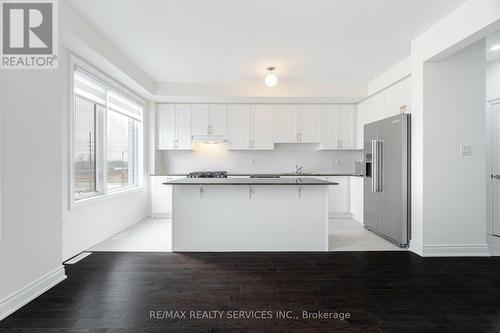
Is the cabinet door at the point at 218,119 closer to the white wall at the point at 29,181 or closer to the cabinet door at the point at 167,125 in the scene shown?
the cabinet door at the point at 167,125

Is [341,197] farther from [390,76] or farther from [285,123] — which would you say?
[390,76]

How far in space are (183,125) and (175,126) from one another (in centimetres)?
18

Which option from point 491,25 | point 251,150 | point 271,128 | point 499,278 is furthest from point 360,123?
point 499,278

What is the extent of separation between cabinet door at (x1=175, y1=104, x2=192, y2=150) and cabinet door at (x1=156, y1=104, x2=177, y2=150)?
4.4 inches

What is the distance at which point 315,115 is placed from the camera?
20.0 feet

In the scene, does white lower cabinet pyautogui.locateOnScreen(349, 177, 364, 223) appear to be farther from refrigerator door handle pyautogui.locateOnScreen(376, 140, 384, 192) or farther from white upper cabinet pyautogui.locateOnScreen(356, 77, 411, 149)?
refrigerator door handle pyautogui.locateOnScreen(376, 140, 384, 192)

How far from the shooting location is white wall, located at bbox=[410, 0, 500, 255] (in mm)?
2773

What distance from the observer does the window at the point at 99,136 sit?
3.69 metres

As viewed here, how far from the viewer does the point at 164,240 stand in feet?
13.7

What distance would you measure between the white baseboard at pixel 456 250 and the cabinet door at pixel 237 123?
384 cm

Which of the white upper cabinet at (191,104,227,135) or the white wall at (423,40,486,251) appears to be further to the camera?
the white upper cabinet at (191,104,227,135)

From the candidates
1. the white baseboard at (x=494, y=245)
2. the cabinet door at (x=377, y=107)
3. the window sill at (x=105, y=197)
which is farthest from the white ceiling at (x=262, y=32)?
the white baseboard at (x=494, y=245)

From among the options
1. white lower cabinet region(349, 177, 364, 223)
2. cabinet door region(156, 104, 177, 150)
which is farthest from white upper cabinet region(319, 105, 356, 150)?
cabinet door region(156, 104, 177, 150)

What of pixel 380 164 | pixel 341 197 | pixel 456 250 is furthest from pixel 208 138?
pixel 456 250
